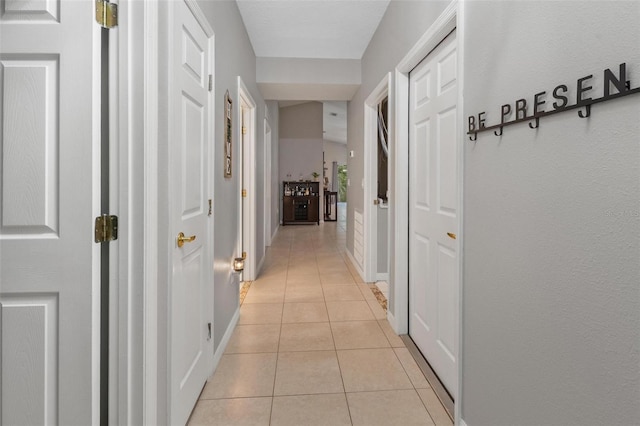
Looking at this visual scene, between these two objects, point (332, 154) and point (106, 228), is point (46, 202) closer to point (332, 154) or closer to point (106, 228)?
point (106, 228)

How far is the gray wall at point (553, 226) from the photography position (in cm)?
83

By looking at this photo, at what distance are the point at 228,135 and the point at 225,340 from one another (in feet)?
4.82

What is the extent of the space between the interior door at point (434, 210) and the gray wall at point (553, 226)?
0.31 metres

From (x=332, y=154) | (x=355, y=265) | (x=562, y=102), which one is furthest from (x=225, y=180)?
(x=332, y=154)

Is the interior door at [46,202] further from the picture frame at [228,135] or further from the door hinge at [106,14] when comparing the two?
the picture frame at [228,135]

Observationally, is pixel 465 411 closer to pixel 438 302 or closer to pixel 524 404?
pixel 524 404

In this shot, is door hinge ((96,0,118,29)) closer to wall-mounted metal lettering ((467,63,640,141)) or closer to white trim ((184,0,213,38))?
white trim ((184,0,213,38))

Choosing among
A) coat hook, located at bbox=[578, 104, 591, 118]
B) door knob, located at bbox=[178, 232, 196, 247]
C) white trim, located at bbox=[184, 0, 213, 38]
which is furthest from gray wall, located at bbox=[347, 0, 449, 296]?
door knob, located at bbox=[178, 232, 196, 247]

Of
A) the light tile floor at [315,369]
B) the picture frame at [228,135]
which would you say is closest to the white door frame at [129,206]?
the light tile floor at [315,369]

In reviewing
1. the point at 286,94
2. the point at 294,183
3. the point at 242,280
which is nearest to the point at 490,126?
the point at 242,280

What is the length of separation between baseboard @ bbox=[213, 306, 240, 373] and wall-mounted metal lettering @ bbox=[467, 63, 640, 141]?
195cm

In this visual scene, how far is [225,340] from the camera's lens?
8.24 ft

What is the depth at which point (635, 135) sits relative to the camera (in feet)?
2.61

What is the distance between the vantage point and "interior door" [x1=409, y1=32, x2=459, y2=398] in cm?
193
